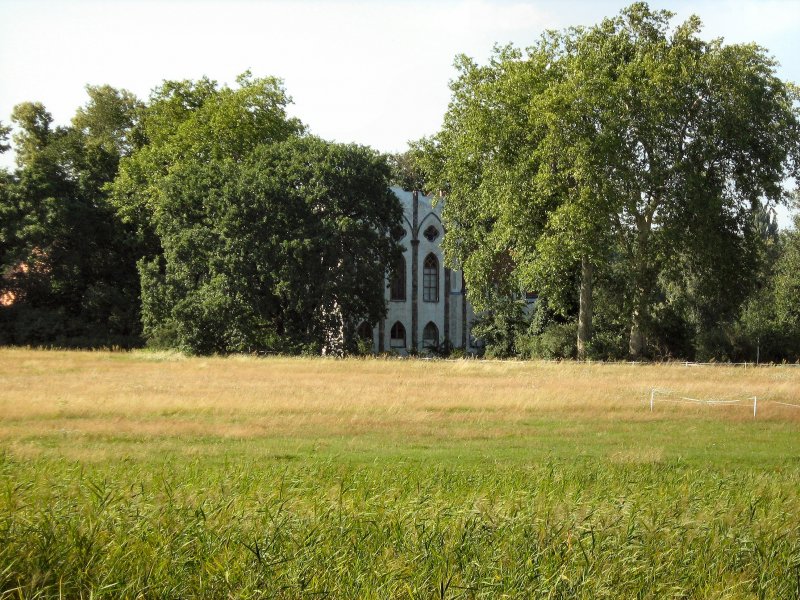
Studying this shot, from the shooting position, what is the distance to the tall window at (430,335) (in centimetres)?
6376

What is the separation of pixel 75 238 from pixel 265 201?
1598 cm

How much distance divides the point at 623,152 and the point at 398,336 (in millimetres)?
24828

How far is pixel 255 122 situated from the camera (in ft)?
185

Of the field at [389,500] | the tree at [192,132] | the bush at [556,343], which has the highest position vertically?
the tree at [192,132]

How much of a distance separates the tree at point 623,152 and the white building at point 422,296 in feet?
49.3

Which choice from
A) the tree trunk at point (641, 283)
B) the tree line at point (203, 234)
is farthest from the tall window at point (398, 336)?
the tree trunk at point (641, 283)

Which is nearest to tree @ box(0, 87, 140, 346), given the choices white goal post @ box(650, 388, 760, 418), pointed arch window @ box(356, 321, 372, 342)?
pointed arch window @ box(356, 321, 372, 342)

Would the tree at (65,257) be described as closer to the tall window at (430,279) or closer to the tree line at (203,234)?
the tree line at (203,234)

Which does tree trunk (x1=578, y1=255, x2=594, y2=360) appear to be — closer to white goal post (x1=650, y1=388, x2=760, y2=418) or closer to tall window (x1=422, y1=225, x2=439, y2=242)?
tall window (x1=422, y1=225, x2=439, y2=242)

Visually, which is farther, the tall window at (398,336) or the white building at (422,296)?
the tall window at (398,336)

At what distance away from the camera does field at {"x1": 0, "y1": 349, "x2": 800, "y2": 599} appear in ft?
25.3

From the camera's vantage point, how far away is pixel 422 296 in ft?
209

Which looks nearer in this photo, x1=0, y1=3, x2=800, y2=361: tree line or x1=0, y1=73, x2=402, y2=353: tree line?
x1=0, y1=3, x2=800, y2=361: tree line

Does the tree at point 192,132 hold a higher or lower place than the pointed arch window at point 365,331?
higher
